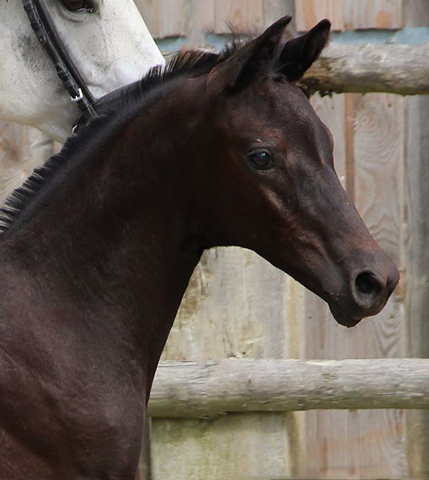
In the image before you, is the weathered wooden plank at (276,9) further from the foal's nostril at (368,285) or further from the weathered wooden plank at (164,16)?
the foal's nostril at (368,285)

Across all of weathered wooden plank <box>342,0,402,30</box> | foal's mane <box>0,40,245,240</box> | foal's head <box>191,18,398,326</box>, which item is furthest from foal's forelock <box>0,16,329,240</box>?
weathered wooden plank <box>342,0,402,30</box>

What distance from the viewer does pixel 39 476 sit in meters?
2.41

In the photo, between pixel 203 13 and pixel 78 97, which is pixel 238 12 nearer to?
pixel 203 13

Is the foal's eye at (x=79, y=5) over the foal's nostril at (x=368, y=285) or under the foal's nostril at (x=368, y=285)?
over

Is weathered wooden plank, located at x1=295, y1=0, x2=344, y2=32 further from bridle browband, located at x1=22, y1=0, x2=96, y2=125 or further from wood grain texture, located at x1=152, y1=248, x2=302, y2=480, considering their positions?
bridle browband, located at x1=22, y1=0, x2=96, y2=125

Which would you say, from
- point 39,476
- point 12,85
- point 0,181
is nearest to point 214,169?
point 39,476

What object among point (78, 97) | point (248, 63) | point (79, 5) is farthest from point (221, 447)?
point (248, 63)

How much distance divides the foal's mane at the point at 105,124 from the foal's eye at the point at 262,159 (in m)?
0.29

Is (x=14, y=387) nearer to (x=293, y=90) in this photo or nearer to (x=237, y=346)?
(x=293, y=90)

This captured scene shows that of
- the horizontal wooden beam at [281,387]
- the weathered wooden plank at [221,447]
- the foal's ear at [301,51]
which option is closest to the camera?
the foal's ear at [301,51]

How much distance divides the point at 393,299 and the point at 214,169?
2.31 metres

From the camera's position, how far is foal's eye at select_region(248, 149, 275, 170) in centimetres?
243

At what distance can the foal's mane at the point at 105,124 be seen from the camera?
2619 millimetres

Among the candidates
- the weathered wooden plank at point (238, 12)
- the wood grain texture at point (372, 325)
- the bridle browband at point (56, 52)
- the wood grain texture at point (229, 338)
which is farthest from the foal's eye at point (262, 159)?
the wood grain texture at point (372, 325)
